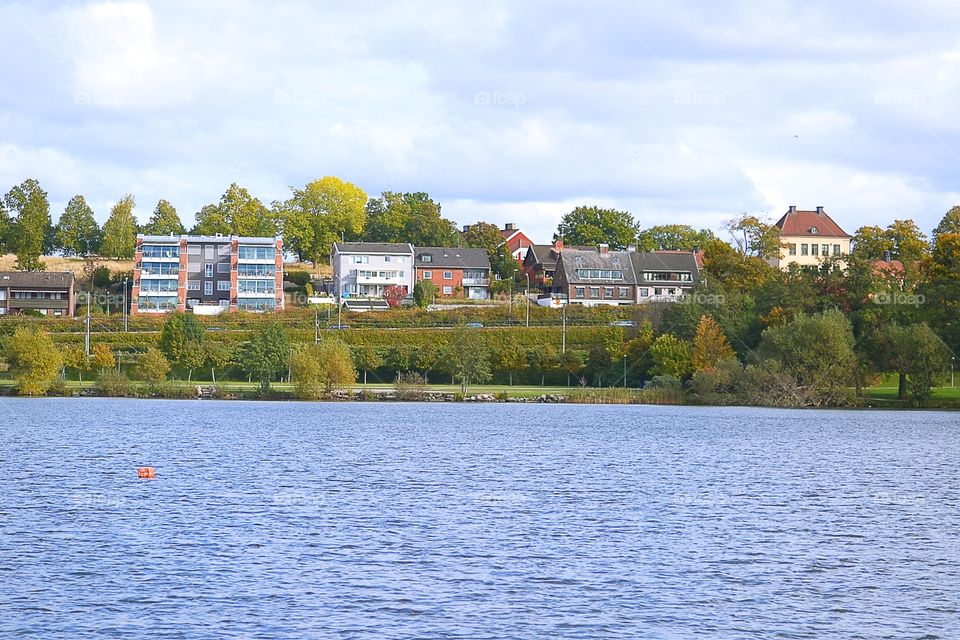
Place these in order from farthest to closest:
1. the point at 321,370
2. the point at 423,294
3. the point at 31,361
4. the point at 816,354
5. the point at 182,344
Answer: the point at 423,294, the point at 182,344, the point at 321,370, the point at 31,361, the point at 816,354

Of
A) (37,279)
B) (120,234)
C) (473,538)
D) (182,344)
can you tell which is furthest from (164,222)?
(473,538)

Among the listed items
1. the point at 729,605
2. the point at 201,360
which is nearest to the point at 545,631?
the point at 729,605

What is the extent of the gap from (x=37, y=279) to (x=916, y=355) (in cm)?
11360

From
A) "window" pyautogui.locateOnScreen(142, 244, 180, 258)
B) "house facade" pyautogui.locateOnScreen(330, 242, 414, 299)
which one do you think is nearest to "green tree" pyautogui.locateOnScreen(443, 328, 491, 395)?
"house facade" pyautogui.locateOnScreen(330, 242, 414, 299)

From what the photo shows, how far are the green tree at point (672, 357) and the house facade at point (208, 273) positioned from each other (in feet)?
215

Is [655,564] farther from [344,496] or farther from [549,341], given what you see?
[549,341]

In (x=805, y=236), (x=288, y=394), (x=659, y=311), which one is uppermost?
(x=805, y=236)

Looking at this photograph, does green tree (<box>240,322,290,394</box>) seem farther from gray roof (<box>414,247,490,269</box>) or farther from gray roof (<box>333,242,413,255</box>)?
gray roof (<box>414,247,490,269</box>)

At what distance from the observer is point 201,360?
13062 centimetres

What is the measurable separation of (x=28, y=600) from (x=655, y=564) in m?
16.5

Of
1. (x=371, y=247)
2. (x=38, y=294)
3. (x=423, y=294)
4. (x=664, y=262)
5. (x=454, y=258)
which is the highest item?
(x=371, y=247)

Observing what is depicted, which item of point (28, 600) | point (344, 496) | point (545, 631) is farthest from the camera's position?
point (344, 496)

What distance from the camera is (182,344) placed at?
131 m

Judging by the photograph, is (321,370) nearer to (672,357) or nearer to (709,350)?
(672,357)
